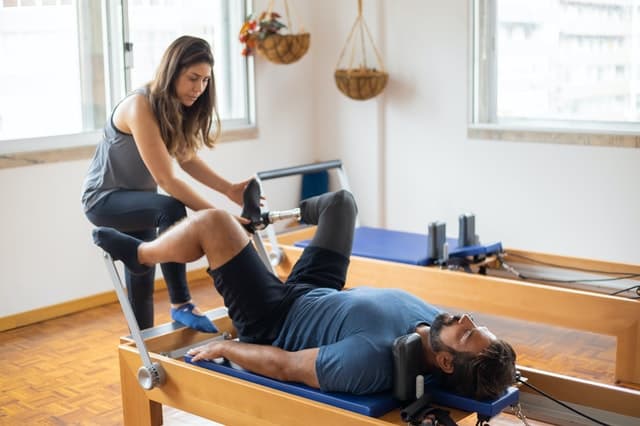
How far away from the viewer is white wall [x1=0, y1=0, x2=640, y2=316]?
472 centimetres

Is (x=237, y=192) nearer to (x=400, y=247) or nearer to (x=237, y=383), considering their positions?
(x=237, y=383)

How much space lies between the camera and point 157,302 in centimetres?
503

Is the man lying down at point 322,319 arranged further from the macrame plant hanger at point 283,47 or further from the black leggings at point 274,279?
the macrame plant hanger at point 283,47

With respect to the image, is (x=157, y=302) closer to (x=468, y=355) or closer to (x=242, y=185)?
(x=242, y=185)

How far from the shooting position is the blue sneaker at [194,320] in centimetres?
333

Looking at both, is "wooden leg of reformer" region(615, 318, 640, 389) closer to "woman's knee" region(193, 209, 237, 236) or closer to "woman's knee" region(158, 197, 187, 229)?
"woman's knee" region(193, 209, 237, 236)

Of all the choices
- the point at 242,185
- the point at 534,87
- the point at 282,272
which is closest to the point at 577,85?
the point at 534,87

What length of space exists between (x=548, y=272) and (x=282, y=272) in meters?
1.37

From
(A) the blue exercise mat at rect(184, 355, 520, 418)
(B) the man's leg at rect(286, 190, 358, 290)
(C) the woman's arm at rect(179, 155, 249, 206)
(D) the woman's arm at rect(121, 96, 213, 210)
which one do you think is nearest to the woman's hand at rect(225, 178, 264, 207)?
(C) the woman's arm at rect(179, 155, 249, 206)

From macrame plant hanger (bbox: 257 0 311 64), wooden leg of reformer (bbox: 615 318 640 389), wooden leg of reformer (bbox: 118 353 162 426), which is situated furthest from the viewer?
macrame plant hanger (bbox: 257 0 311 64)

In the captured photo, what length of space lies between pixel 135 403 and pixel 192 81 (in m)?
1.20

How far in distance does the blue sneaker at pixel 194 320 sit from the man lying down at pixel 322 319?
1.12ft

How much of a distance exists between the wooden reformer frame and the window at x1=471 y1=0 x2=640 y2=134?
3.78 feet

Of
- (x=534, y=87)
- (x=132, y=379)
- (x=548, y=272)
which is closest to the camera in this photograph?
(x=132, y=379)
